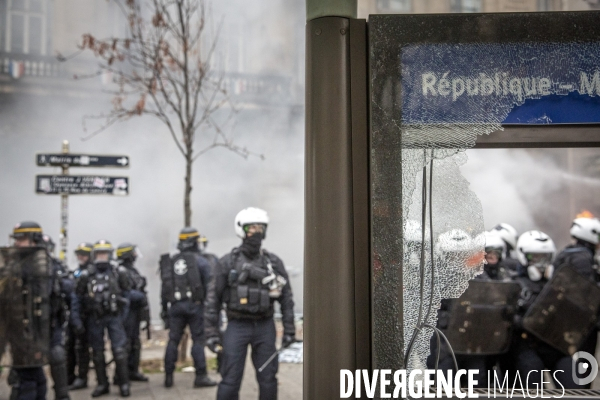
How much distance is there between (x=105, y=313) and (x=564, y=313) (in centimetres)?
477

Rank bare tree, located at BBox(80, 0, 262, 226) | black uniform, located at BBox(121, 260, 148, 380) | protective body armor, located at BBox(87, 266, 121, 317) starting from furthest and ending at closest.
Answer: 1. bare tree, located at BBox(80, 0, 262, 226)
2. black uniform, located at BBox(121, 260, 148, 380)
3. protective body armor, located at BBox(87, 266, 121, 317)

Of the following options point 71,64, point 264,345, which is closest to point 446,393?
point 264,345

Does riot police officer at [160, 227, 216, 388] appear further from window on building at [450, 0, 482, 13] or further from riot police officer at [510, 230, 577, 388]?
window on building at [450, 0, 482, 13]

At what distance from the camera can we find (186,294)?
7.24m

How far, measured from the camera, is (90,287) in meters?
6.98

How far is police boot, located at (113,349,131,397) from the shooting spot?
6836 mm

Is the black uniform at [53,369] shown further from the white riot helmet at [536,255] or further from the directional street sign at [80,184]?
the white riot helmet at [536,255]

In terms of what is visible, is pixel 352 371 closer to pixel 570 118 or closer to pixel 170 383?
pixel 570 118

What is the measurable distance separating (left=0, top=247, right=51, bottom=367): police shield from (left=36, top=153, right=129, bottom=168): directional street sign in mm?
2363

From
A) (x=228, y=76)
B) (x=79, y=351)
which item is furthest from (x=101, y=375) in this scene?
(x=228, y=76)

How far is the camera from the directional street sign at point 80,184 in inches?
316

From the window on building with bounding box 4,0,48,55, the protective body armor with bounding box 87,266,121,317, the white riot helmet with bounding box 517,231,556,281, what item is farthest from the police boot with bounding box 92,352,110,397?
the window on building with bounding box 4,0,48,55

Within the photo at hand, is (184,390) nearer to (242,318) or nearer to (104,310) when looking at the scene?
(104,310)

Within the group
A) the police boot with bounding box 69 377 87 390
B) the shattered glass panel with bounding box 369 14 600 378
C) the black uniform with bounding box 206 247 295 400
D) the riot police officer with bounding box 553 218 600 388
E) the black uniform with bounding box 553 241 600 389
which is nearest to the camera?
the shattered glass panel with bounding box 369 14 600 378
